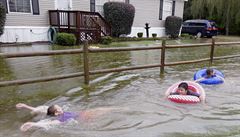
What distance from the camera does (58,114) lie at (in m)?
4.68

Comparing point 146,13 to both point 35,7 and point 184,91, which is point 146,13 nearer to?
point 35,7

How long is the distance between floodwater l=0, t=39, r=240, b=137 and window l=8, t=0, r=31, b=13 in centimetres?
591

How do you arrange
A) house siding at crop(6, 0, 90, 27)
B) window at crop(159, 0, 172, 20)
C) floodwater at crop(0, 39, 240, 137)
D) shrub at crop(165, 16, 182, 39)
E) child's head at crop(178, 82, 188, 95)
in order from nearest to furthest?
1. floodwater at crop(0, 39, 240, 137)
2. child's head at crop(178, 82, 188, 95)
3. house siding at crop(6, 0, 90, 27)
4. window at crop(159, 0, 172, 20)
5. shrub at crop(165, 16, 182, 39)

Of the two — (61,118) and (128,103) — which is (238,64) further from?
(61,118)

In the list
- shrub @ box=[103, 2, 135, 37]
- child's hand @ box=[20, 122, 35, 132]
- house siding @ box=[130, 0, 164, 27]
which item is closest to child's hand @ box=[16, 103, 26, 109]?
child's hand @ box=[20, 122, 35, 132]

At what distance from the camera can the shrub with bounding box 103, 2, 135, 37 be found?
17.4 metres

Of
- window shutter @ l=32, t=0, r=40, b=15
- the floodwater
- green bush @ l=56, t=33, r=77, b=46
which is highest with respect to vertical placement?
window shutter @ l=32, t=0, r=40, b=15

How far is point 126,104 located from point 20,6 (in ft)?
34.9

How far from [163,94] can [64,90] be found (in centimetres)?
235

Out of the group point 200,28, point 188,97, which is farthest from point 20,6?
point 200,28

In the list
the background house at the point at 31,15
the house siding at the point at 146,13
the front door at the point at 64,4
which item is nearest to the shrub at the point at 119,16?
the background house at the point at 31,15

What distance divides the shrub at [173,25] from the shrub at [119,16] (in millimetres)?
5381

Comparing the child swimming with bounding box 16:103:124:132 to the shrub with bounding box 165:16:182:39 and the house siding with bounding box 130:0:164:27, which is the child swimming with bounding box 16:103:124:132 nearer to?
the house siding with bounding box 130:0:164:27

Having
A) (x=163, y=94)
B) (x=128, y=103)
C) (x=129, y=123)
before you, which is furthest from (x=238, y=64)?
(x=129, y=123)
